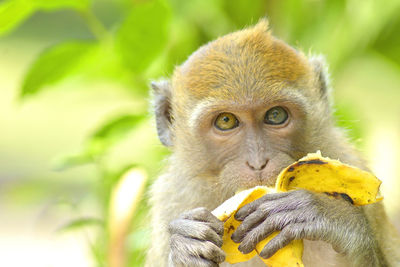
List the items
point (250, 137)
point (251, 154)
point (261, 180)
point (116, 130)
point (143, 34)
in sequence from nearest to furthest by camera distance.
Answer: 1. point (261, 180)
2. point (251, 154)
3. point (250, 137)
4. point (143, 34)
5. point (116, 130)

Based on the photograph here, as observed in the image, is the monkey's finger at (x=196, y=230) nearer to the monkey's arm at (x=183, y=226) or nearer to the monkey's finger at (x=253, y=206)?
the monkey's arm at (x=183, y=226)

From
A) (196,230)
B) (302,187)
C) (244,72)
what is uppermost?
(244,72)

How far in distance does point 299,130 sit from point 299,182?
2.17 feet

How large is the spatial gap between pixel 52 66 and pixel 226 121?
149cm

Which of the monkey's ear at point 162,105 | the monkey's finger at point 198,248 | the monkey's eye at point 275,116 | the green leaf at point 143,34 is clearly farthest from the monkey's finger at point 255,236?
the green leaf at point 143,34

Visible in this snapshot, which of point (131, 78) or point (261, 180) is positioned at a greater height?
point (131, 78)

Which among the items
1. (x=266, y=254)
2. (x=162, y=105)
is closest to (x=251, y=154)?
(x=266, y=254)

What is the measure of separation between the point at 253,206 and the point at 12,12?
7.16 feet

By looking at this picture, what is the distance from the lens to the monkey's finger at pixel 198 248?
3.39 meters

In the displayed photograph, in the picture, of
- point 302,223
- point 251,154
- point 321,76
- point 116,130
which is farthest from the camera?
point 116,130

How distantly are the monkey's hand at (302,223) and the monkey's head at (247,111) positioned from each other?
0.29 m

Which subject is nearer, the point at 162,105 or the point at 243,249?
the point at 243,249

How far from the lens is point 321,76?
477 cm

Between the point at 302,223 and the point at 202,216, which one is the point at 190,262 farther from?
the point at 302,223
